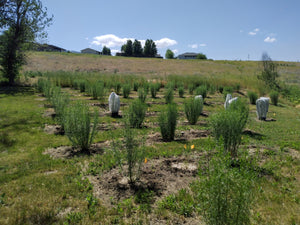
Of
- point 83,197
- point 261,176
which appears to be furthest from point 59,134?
point 261,176

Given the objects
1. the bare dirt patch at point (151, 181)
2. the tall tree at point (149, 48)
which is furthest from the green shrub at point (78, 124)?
the tall tree at point (149, 48)

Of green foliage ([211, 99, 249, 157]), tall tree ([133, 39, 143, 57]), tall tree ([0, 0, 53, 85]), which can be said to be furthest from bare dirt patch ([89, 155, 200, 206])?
tall tree ([133, 39, 143, 57])

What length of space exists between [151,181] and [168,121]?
231 centimetres

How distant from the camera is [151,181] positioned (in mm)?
3543

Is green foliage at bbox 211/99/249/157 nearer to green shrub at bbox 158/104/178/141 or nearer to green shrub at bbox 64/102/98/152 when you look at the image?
green shrub at bbox 158/104/178/141

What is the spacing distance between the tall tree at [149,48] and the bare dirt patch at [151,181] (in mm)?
73707

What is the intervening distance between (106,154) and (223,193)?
10.1ft

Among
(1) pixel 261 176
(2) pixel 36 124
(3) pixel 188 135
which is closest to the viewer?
(1) pixel 261 176

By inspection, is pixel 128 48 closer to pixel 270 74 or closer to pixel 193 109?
pixel 270 74


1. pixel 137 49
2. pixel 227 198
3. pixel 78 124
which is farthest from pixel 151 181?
pixel 137 49

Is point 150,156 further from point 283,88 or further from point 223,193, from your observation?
point 283,88

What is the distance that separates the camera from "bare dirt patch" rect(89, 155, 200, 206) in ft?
10.4

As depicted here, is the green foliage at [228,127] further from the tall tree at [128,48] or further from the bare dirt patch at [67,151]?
the tall tree at [128,48]

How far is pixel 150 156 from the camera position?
4516mm
